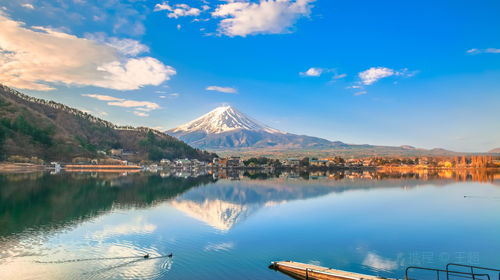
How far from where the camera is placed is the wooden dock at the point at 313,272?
1212cm

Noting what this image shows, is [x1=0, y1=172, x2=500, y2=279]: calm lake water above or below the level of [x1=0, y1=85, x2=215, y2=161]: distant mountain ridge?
below

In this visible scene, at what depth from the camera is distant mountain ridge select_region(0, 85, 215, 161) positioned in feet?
348

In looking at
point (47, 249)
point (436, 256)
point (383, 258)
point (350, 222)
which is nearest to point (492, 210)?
point (350, 222)

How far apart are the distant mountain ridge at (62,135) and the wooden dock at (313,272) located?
3969 inches

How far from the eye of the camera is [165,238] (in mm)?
19188

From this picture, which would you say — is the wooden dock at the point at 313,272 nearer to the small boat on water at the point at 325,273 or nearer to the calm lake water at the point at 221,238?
the small boat on water at the point at 325,273

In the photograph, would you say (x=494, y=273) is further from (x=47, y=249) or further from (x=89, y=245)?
(x=47, y=249)

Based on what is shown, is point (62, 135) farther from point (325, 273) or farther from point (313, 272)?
point (325, 273)

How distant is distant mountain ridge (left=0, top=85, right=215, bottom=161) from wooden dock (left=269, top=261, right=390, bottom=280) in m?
101

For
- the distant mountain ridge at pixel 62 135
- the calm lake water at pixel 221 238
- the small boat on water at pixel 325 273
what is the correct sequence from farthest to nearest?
the distant mountain ridge at pixel 62 135, the calm lake water at pixel 221 238, the small boat on water at pixel 325 273

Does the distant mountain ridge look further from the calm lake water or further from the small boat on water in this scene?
the small boat on water

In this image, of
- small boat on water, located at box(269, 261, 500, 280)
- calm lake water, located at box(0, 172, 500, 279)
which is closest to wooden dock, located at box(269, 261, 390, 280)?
small boat on water, located at box(269, 261, 500, 280)

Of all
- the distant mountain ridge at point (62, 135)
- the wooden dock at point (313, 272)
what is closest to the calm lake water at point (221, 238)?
the wooden dock at point (313, 272)

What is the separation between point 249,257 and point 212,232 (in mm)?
5715
